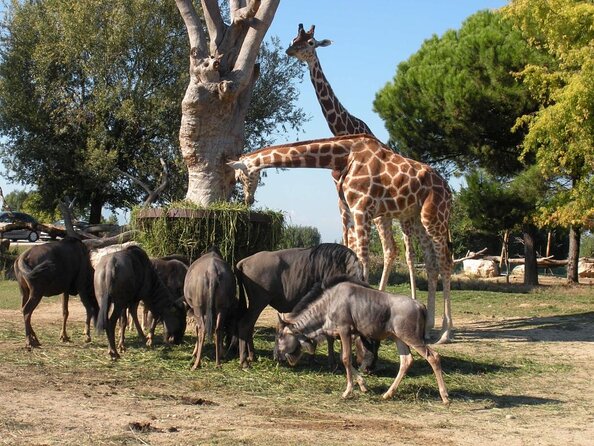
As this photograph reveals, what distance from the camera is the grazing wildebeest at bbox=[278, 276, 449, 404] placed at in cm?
858

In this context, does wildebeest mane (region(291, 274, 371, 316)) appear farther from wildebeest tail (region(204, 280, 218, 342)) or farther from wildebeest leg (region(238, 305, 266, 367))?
wildebeest leg (region(238, 305, 266, 367))

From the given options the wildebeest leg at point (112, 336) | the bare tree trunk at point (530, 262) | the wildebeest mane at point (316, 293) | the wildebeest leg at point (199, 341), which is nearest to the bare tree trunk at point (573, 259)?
the bare tree trunk at point (530, 262)

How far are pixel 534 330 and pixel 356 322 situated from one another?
7.27 m

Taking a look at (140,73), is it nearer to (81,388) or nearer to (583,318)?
(583,318)

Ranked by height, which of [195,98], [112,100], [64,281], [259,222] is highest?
[112,100]

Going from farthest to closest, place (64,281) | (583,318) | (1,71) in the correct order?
(1,71) → (583,318) → (64,281)

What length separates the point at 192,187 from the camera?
1390cm

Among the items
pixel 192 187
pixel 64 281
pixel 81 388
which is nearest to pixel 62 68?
pixel 192 187

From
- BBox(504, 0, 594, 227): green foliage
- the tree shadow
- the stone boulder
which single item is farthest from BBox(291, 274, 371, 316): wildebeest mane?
the stone boulder

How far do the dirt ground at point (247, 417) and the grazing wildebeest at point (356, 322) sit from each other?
0.53 m

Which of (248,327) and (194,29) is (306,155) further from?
(248,327)

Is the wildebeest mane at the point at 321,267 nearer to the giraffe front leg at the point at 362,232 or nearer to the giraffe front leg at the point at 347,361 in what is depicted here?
the giraffe front leg at the point at 347,361

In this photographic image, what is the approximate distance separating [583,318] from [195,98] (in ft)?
30.3

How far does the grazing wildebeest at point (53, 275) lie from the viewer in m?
11.2
